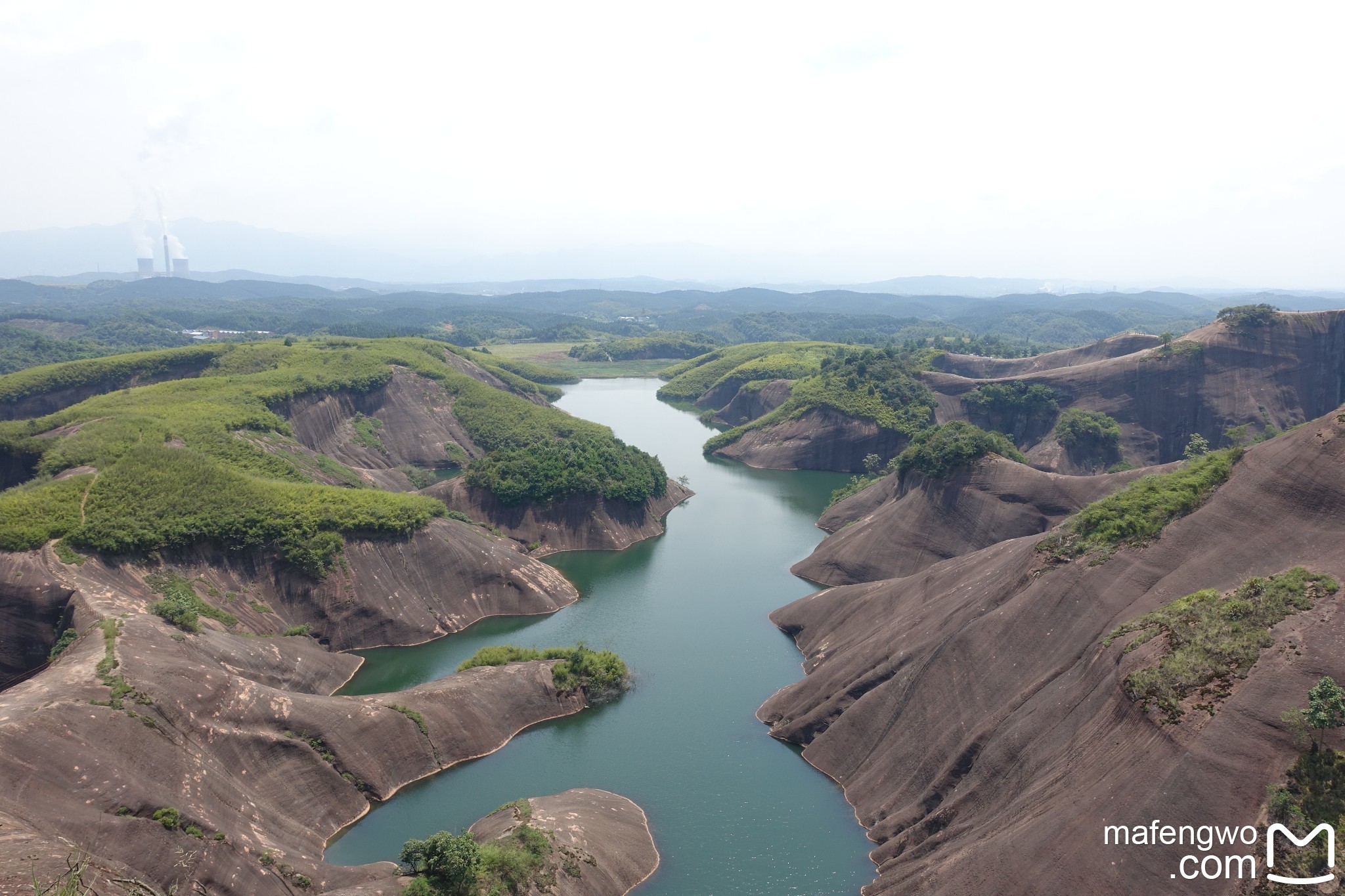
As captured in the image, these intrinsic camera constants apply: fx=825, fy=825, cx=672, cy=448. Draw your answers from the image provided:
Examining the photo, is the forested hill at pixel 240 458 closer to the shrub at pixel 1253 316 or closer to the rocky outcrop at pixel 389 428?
the rocky outcrop at pixel 389 428

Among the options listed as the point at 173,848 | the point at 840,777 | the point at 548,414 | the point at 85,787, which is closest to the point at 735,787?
the point at 840,777

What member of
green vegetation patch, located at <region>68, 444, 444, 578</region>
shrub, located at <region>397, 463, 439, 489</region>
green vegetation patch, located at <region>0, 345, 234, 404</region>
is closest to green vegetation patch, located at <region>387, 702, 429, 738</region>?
green vegetation patch, located at <region>68, 444, 444, 578</region>

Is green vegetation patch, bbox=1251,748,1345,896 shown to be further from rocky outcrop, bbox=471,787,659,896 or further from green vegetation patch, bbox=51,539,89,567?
green vegetation patch, bbox=51,539,89,567

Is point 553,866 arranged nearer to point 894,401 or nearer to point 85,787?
point 85,787

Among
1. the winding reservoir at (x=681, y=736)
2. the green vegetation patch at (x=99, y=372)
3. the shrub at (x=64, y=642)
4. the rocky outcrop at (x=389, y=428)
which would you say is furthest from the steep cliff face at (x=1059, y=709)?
the green vegetation patch at (x=99, y=372)

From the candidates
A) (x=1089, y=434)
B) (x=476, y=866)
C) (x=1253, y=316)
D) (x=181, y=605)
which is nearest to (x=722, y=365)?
(x=1089, y=434)

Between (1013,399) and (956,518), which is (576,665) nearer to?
(956,518)
